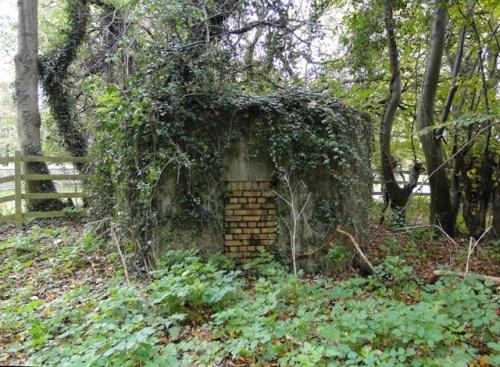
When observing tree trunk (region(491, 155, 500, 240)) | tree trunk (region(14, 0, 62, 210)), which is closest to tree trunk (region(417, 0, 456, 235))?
tree trunk (region(491, 155, 500, 240))

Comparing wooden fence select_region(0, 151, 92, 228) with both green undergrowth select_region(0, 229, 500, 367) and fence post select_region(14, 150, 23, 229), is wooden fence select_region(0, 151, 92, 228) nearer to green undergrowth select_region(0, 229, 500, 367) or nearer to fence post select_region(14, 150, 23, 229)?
fence post select_region(14, 150, 23, 229)

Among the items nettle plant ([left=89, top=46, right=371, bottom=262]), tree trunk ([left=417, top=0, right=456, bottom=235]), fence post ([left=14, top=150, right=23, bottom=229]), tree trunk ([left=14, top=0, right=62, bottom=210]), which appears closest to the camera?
nettle plant ([left=89, top=46, right=371, bottom=262])

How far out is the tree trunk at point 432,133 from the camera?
584cm

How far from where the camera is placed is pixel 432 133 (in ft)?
20.8

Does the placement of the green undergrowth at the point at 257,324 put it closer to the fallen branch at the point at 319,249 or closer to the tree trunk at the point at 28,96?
the fallen branch at the point at 319,249

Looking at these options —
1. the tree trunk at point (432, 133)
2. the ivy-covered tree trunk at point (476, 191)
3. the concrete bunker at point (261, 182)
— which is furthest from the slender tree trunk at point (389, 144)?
the concrete bunker at point (261, 182)

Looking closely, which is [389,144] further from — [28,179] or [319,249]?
[28,179]

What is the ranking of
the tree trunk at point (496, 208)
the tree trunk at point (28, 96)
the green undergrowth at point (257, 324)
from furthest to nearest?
1. the tree trunk at point (28, 96)
2. the tree trunk at point (496, 208)
3. the green undergrowth at point (257, 324)

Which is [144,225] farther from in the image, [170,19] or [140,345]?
[170,19]

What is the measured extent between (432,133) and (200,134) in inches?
173

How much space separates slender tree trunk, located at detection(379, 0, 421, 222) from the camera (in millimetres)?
6535

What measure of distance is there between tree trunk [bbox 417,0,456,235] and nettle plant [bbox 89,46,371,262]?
6.86 ft

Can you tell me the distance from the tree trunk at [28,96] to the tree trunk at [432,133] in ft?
27.5

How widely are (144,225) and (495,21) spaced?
741cm
